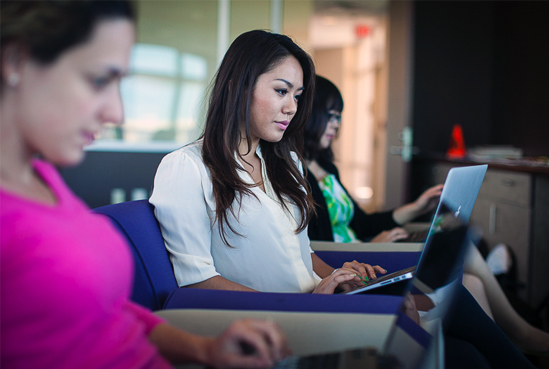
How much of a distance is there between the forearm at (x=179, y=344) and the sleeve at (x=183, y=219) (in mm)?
406

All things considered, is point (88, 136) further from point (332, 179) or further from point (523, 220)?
point (523, 220)

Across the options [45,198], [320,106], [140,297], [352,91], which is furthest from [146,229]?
[352,91]

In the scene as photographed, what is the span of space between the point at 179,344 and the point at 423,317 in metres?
0.49

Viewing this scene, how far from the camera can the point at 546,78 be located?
11.2 ft

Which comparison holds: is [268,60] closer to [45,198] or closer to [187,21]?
[45,198]

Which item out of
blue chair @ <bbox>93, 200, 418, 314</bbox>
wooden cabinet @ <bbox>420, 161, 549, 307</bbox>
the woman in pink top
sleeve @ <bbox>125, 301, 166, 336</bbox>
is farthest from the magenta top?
wooden cabinet @ <bbox>420, 161, 549, 307</bbox>

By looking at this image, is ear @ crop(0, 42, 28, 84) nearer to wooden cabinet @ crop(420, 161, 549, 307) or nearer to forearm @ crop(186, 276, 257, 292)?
forearm @ crop(186, 276, 257, 292)

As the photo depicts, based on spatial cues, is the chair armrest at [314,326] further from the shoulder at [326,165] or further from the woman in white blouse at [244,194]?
the shoulder at [326,165]

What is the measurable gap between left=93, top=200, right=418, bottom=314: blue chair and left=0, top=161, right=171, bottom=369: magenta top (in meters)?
0.34

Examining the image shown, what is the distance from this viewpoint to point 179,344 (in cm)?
71

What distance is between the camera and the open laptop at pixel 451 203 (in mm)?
1060

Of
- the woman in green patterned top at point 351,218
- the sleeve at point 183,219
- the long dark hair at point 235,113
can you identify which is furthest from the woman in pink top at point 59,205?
the woman in green patterned top at point 351,218

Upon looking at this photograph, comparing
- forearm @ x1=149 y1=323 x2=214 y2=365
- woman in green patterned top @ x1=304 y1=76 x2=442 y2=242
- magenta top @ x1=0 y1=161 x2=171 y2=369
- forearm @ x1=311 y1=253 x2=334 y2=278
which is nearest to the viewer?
magenta top @ x1=0 y1=161 x2=171 y2=369

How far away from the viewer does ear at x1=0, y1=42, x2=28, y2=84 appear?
0.53 meters
